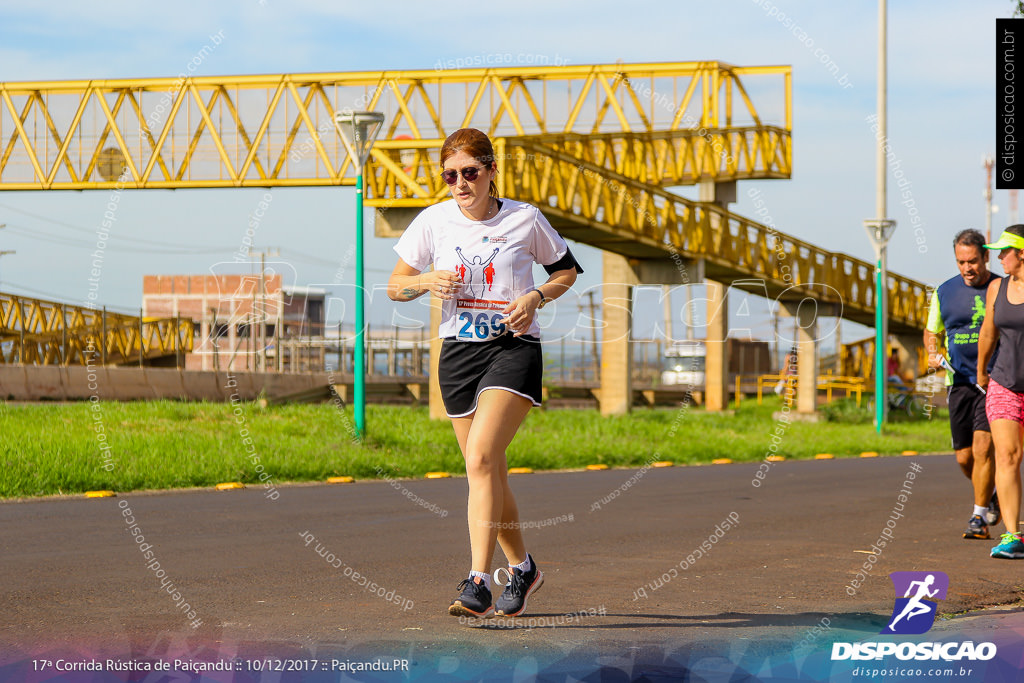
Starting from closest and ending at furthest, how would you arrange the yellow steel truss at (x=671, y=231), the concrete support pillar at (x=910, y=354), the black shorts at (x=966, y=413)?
the black shorts at (x=966, y=413) → the yellow steel truss at (x=671, y=231) → the concrete support pillar at (x=910, y=354)

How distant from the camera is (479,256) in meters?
6.14

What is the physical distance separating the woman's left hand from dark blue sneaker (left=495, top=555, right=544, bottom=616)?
1.14 metres

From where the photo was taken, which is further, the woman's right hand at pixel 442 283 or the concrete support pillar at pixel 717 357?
Answer: the concrete support pillar at pixel 717 357

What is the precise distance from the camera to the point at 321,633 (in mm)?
5898

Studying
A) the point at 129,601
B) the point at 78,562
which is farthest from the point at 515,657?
the point at 78,562

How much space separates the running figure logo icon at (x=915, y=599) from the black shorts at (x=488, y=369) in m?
1.96

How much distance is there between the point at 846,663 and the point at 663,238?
2424 cm

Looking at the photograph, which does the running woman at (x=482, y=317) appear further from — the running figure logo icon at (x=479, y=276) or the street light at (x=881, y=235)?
the street light at (x=881, y=235)

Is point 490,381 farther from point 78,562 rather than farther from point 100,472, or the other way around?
point 100,472

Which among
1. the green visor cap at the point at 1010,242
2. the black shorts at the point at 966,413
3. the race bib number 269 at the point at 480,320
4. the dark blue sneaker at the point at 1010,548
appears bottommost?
the dark blue sneaker at the point at 1010,548

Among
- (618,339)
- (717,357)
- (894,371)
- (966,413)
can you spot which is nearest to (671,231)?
(618,339)

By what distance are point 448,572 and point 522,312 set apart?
2.55 meters

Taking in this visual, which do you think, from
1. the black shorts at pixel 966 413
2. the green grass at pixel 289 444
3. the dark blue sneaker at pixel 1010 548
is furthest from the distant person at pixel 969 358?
the green grass at pixel 289 444

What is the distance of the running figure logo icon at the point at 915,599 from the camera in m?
6.21
